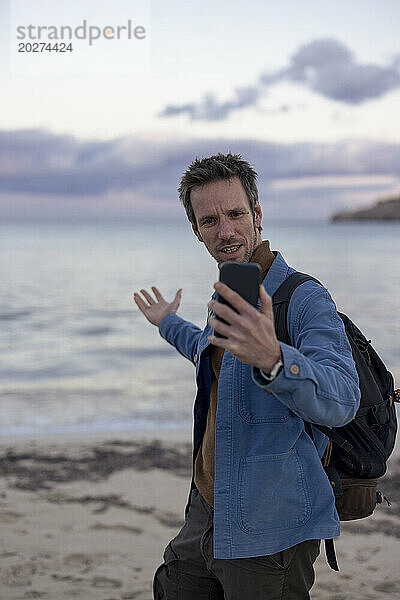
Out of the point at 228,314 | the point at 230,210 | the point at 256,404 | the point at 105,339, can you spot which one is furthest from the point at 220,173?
the point at 105,339

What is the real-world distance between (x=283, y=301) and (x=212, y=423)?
0.61 meters

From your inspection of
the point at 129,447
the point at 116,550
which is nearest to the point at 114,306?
the point at 129,447

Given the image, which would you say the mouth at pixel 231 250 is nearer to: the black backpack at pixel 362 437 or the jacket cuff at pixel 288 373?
the black backpack at pixel 362 437

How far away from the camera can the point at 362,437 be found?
2.40 metres

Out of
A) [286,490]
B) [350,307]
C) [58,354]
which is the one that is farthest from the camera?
[350,307]

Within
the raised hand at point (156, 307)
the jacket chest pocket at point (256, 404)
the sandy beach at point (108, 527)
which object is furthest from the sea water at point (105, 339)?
the jacket chest pocket at point (256, 404)

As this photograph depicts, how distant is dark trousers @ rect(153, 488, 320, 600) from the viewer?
7.72 feet

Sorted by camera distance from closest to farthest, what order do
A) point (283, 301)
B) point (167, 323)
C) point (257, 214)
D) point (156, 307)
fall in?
point (283, 301) < point (257, 214) < point (167, 323) < point (156, 307)

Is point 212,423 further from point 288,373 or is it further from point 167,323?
point 167,323

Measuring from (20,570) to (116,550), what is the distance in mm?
697

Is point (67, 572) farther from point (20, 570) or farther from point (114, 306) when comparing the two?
point (114, 306)

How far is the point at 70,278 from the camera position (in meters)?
31.9

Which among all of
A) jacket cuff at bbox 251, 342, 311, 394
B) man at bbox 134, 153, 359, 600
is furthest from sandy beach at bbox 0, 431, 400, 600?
jacket cuff at bbox 251, 342, 311, 394

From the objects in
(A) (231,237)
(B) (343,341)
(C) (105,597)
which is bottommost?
(C) (105,597)
